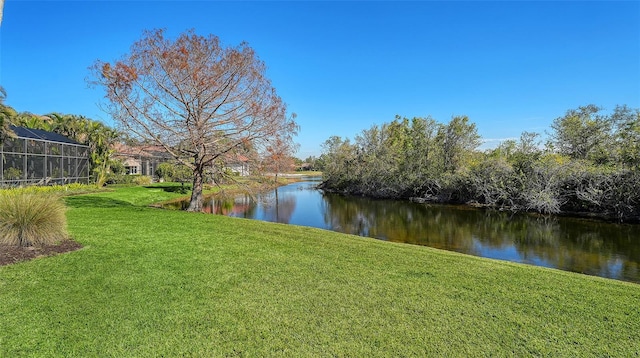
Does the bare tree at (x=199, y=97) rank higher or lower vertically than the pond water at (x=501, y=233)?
higher

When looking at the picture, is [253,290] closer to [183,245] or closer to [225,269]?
[225,269]

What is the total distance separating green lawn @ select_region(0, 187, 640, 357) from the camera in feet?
9.91

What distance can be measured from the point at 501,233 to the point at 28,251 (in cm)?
1492

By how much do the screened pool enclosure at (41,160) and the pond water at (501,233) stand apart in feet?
32.1

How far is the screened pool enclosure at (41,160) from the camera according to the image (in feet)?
56.0

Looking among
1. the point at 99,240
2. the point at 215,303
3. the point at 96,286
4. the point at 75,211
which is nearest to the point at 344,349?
the point at 215,303

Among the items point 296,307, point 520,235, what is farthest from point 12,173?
point 520,235

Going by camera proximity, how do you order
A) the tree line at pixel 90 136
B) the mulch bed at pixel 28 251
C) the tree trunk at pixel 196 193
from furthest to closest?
the tree line at pixel 90 136 < the tree trunk at pixel 196 193 < the mulch bed at pixel 28 251

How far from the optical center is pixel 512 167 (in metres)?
20.7

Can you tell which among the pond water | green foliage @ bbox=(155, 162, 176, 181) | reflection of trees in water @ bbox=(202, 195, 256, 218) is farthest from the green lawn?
green foliage @ bbox=(155, 162, 176, 181)

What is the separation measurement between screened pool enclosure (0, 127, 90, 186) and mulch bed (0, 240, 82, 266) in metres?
15.3

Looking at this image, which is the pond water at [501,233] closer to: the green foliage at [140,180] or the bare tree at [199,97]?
the bare tree at [199,97]

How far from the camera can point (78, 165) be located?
23.4 metres

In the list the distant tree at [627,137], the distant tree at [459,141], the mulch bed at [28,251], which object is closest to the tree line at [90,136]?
the mulch bed at [28,251]
